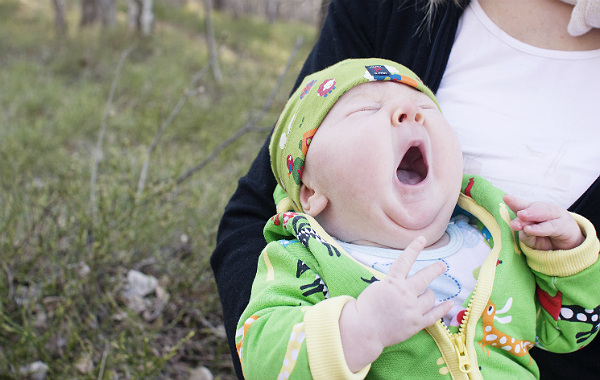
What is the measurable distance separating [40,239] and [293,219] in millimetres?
1346

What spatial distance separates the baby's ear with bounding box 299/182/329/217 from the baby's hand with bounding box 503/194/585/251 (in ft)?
1.48

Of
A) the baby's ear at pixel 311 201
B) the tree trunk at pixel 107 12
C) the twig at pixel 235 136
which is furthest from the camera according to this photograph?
the tree trunk at pixel 107 12

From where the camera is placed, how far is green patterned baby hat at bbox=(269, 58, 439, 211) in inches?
49.2

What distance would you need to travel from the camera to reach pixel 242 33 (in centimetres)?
859

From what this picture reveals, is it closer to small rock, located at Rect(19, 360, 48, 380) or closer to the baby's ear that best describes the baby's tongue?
the baby's ear

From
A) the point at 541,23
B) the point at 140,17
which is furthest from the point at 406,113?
the point at 140,17

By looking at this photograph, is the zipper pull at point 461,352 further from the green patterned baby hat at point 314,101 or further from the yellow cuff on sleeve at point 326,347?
the green patterned baby hat at point 314,101

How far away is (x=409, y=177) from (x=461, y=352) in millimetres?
426

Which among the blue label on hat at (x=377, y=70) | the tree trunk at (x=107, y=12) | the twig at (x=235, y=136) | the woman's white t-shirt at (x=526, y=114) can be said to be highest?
the blue label on hat at (x=377, y=70)

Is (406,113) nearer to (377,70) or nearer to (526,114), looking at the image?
(377,70)

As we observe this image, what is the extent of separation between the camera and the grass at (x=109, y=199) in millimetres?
1890

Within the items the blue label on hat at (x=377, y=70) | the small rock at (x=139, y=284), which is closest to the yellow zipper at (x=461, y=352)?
the blue label on hat at (x=377, y=70)

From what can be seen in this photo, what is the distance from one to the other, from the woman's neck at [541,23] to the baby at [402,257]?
0.36 metres

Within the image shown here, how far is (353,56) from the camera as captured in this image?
5.18ft
